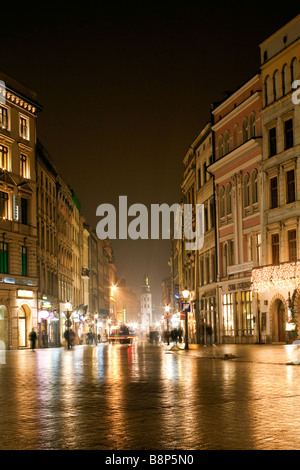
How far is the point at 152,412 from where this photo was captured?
11.5m

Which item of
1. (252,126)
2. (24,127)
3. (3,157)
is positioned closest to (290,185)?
(252,126)

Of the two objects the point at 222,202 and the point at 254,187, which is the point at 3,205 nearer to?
the point at 222,202

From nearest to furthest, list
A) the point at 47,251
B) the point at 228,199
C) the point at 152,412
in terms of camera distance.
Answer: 1. the point at 152,412
2. the point at 228,199
3. the point at 47,251

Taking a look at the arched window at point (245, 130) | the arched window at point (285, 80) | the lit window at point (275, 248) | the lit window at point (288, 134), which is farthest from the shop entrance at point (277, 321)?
the arched window at point (285, 80)

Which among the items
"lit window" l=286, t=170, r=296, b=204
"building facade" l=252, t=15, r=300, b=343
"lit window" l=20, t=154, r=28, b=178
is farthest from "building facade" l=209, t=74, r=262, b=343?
"lit window" l=20, t=154, r=28, b=178

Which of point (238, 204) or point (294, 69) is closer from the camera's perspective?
point (294, 69)

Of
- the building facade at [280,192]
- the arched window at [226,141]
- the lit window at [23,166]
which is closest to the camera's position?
the building facade at [280,192]

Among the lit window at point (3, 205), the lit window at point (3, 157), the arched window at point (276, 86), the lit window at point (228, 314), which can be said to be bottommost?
the lit window at point (228, 314)

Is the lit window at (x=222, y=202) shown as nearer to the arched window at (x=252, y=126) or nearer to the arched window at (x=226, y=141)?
the arched window at (x=226, y=141)

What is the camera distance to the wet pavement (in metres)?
8.61

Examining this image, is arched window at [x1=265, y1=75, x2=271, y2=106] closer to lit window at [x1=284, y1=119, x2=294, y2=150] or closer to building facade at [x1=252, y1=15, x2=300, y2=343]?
building facade at [x1=252, y1=15, x2=300, y2=343]

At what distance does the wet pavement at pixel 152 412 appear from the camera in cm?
861
